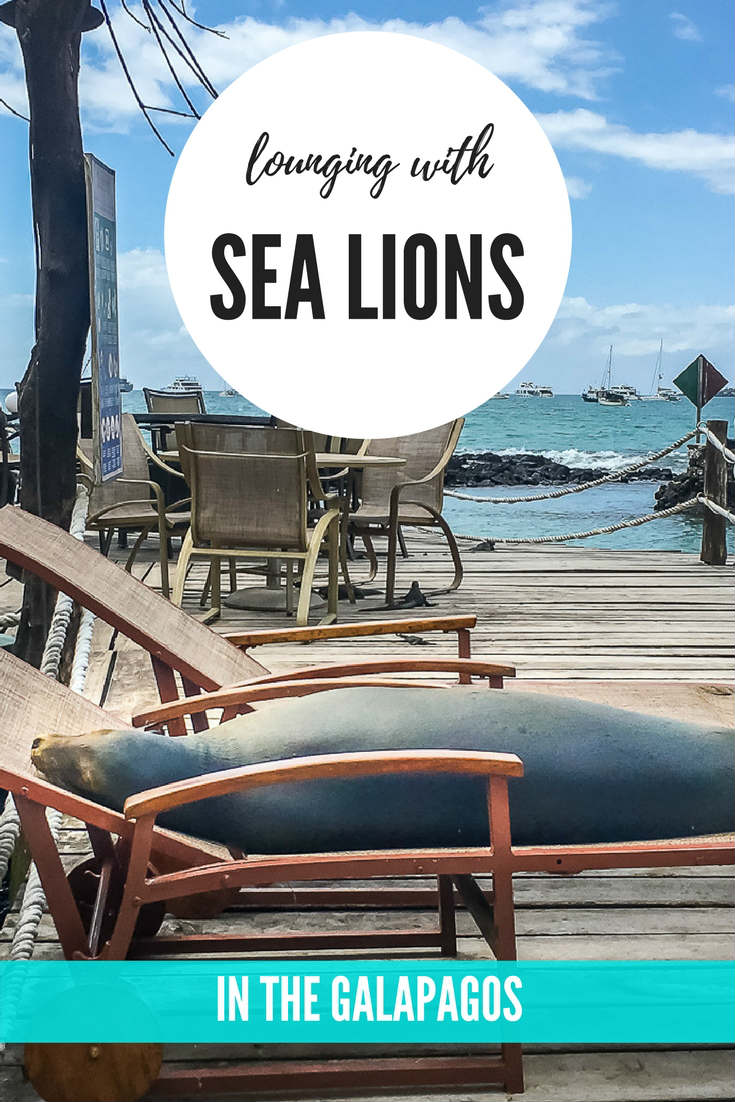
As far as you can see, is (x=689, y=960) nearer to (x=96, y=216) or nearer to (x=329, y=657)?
(x=329, y=657)

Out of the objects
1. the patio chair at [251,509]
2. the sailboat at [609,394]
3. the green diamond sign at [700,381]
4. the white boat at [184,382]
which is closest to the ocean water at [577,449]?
the sailboat at [609,394]

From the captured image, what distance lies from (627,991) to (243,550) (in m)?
2.86

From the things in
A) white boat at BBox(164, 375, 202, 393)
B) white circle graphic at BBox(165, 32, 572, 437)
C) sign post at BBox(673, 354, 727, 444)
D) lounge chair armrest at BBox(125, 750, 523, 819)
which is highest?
white circle graphic at BBox(165, 32, 572, 437)

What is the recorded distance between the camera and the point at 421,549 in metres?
6.98

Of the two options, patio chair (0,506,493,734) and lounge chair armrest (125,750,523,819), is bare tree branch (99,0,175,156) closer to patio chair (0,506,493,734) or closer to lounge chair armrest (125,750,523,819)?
patio chair (0,506,493,734)

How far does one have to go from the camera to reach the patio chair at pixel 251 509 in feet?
13.9

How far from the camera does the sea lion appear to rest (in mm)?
1519

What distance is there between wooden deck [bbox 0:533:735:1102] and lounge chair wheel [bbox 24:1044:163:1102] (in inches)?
3.4

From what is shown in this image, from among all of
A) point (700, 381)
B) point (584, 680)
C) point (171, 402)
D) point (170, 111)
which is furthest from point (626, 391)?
point (584, 680)

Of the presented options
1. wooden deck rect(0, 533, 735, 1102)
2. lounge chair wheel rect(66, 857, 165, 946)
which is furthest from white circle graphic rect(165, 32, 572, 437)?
lounge chair wheel rect(66, 857, 165, 946)

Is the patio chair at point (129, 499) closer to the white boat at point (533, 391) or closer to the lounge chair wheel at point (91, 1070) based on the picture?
the lounge chair wheel at point (91, 1070)

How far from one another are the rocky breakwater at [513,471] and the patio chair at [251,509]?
1081 inches

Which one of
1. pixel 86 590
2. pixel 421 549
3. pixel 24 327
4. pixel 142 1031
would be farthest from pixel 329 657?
pixel 421 549

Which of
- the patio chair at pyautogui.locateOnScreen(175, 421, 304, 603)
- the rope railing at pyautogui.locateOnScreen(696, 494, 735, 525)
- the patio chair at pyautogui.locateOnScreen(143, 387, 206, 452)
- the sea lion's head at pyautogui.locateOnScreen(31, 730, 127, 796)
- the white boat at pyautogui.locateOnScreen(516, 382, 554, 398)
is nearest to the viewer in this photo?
the sea lion's head at pyautogui.locateOnScreen(31, 730, 127, 796)
